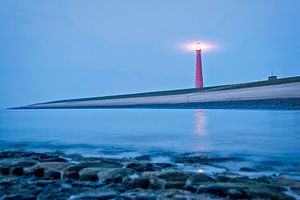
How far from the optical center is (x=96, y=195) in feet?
14.1

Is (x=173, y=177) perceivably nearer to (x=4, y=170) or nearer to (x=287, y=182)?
(x=287, y=182)

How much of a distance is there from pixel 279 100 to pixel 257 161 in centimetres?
1791

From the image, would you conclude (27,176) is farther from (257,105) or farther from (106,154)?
(257,105)

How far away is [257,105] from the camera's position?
82.9ft

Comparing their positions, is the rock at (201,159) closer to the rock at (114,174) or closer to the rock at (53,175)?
the rock at (114,174)

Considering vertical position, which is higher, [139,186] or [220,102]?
Answer: [220,102]

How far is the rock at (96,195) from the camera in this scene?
4207 millimetres

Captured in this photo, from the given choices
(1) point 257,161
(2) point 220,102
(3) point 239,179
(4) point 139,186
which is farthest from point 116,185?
(2) point 220,102

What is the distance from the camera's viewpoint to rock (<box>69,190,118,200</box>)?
4207 mm

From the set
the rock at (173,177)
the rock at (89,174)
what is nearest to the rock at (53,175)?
the rock at (89,174)

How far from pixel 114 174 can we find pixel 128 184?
0.50m

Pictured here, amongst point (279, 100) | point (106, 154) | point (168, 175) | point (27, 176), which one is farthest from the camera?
point (279, 100)

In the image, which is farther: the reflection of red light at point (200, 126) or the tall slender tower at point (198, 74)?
the tall slender tower at point (198, 74)

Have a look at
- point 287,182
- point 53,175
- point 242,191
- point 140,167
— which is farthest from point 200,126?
point 242,191
